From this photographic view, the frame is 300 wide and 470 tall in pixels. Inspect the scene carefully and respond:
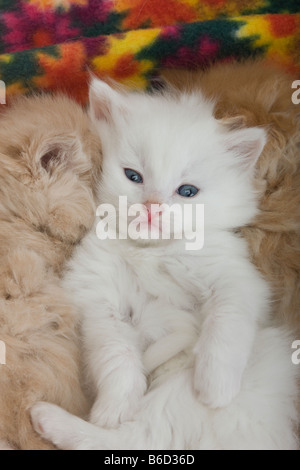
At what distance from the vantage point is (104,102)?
1.70m

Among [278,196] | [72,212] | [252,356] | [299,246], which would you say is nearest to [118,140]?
[72,212]

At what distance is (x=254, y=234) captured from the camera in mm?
1621

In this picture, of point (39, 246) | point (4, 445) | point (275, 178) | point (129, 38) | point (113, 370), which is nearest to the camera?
point (4, 445)

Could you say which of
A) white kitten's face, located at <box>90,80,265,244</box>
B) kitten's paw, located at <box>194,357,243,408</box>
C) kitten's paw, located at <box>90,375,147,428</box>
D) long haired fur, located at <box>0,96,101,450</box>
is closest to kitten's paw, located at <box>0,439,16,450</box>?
long haired fur, located at <box>0,96,101,450</box>

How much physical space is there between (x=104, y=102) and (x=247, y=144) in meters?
0.43

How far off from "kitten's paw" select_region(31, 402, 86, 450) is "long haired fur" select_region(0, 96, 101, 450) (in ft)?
0.07

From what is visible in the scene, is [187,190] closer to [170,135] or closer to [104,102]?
[170,135]

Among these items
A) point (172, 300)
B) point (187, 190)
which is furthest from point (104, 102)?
point (172, 300)

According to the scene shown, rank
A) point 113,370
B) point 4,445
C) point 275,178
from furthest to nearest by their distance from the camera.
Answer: point 275,178 < point 113,370 < point 4,445

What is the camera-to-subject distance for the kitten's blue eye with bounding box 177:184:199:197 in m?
1.56

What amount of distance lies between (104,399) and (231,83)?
947 mm

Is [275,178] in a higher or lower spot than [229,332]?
higher

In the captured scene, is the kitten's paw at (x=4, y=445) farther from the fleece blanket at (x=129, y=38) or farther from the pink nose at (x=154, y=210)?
the fleece blanket at (x=129, y=38)

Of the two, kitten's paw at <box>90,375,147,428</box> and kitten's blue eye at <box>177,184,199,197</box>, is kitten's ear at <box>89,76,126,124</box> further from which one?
kitten's paw at <box>90,375,147,428</box>
